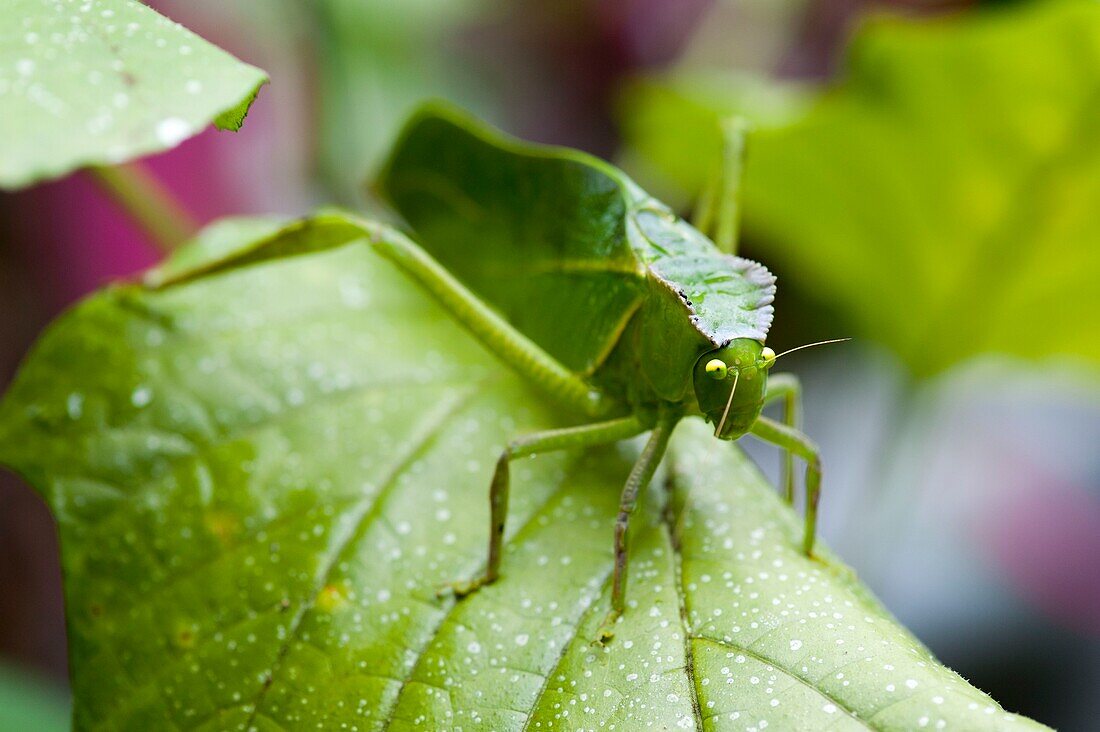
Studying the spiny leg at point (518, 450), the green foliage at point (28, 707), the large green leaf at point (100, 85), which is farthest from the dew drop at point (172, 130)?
the green foliage at point (28, 707)

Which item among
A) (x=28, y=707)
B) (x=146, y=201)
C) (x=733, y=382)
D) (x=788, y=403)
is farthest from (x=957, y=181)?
(x=28, y=707)

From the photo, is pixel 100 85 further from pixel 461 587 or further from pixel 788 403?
pixel 788 403

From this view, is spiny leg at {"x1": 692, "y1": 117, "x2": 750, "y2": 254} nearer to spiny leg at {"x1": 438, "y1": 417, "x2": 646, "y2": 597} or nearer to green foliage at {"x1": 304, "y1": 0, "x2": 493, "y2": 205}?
spiny leg at {"x1": 438, "y1": 417, "x2": 646, "y2": 597}

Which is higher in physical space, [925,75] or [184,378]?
[925,75]

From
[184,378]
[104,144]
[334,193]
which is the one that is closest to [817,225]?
[334,193]

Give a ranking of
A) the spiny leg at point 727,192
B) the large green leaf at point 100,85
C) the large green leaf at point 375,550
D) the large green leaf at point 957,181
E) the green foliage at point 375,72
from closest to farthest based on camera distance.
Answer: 1. the large green leaf at point 100,85
2. the large green leaf at point 375,550
3. the spiny leg at point 727,192
4. the large green leaf at point 957,181
5. the green foliage at point 375,72

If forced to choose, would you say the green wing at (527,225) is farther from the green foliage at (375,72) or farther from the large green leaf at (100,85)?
the large green leaf at (100,85)

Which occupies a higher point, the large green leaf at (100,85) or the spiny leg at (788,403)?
the large green leaf at (100,85)

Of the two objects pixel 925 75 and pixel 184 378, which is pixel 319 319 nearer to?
pixel 184 378
